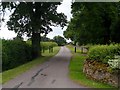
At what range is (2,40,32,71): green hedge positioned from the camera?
96.7 ft

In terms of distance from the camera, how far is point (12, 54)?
104ft

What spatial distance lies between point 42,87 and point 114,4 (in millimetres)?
28188

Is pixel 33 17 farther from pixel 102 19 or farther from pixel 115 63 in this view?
pixel 115 63

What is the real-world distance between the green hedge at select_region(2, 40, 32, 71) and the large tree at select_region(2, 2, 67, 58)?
4.85 m

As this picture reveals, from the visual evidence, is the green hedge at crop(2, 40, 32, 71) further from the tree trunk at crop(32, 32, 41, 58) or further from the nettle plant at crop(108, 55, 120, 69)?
the nettle plant at crop(108, 55, 120, 69)

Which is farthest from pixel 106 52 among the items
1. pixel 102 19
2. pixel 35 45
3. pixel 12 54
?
pixel 35 45

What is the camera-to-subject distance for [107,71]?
16953 mm

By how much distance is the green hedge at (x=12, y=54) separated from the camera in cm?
2948

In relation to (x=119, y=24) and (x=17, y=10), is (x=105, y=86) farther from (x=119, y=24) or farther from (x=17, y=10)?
(x=17, y=10)

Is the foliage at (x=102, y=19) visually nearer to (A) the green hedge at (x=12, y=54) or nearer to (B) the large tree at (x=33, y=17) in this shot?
(B) the large tree at (x=33, y=17)

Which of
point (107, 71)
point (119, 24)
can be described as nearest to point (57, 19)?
point (119, 24)

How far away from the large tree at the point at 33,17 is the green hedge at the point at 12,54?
485 centimetres

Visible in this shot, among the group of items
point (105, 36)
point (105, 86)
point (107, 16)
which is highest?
point (107, 16)

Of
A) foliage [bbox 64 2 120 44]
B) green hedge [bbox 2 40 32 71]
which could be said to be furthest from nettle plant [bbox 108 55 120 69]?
foliage [bbox 64 2 120 44]
